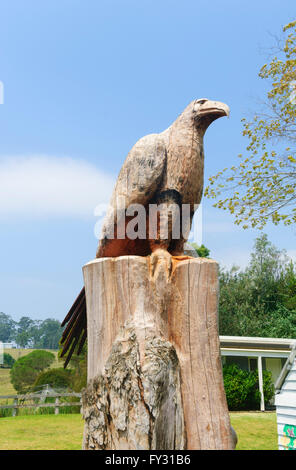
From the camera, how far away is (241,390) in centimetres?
1523

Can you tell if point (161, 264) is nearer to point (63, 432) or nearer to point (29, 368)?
point (63, 432)

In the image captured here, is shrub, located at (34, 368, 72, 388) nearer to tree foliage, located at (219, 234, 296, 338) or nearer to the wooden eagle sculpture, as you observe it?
tree foliage, located at (219, 234, 296, 338)

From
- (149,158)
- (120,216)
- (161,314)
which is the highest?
(149,158)

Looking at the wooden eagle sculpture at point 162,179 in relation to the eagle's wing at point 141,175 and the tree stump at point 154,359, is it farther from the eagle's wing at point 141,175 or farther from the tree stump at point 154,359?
the tree stump at point 154,359

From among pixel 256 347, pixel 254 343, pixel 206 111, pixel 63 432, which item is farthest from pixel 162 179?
pixel 256 347

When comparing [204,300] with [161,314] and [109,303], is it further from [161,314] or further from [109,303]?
[109,303]

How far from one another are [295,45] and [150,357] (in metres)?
9.68

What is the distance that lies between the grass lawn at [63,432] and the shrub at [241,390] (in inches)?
20.7

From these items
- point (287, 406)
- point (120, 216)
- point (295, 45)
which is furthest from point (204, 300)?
point (295, 45)

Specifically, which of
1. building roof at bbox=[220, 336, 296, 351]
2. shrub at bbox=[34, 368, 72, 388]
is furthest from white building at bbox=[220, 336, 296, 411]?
shrub at bbox=[34, 368, 72, 388]

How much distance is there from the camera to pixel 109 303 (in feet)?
9.36

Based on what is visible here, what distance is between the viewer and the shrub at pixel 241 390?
15.1m

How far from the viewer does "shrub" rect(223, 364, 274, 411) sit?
15.1 metres

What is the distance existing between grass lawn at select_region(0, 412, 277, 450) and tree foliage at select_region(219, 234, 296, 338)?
9813mm
